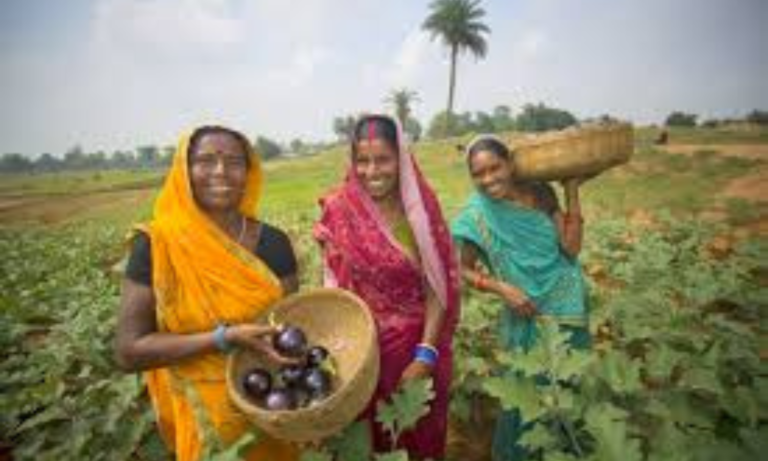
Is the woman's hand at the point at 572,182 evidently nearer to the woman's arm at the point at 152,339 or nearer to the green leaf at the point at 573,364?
the green leaf at the point at 573,364

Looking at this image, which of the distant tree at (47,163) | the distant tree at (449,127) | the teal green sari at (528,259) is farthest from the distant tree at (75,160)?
the teal green sari at (528,259)

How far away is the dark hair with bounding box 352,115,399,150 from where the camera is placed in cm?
276

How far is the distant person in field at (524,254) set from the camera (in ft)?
11.0

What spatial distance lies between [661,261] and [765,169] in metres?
16.3

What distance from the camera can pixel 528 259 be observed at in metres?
3.41

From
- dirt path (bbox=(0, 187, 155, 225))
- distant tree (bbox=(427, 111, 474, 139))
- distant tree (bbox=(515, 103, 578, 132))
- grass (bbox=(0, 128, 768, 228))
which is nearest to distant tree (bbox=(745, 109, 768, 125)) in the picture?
grass (bbox=(0, 128, 768, 228))

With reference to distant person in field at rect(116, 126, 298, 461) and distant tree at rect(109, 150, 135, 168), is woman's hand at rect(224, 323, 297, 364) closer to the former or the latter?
distant person in field at rect(116, 126, 298, 461)

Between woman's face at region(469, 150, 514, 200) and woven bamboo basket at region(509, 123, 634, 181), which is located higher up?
woven bamboo basket at region(509, 123, 634, 181)

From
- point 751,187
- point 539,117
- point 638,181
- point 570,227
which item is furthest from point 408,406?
point 539,117

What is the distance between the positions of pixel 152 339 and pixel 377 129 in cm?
124

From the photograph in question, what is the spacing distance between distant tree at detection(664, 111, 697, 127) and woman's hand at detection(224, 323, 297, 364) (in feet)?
150

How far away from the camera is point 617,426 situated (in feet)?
6.23

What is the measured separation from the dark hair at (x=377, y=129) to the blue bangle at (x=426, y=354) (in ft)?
2.93

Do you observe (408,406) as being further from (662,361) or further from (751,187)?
(751,187)
